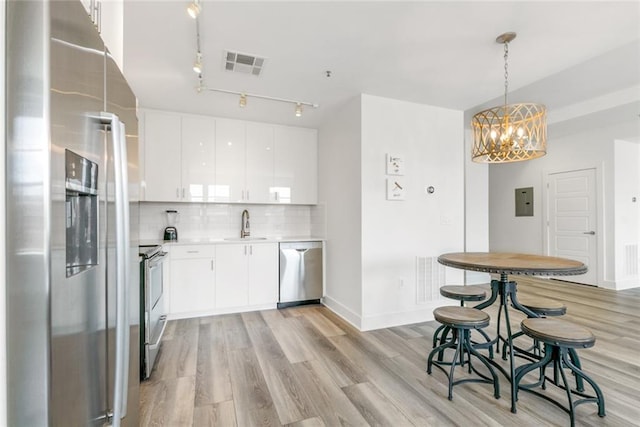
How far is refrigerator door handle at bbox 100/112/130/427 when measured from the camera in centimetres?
87

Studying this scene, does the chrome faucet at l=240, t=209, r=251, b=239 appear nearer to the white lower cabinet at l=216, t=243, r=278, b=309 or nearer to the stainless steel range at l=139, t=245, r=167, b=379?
the white lower cabinet at l=216, t=243, r=278, b=309

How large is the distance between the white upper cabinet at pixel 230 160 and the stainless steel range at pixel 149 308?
156 centimetres

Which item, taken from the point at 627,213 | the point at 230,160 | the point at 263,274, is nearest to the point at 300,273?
the point at 263,274

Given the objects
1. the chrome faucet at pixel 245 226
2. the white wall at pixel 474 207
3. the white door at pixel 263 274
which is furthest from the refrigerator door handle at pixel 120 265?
the white wall at pixel 474 207

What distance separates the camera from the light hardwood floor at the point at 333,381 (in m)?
1.88

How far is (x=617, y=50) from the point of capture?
8.64 feet

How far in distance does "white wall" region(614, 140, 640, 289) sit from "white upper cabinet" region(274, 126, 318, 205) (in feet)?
17.2

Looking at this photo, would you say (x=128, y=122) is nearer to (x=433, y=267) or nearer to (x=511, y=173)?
(x=433, y=267)

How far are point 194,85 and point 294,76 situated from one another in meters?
1.08

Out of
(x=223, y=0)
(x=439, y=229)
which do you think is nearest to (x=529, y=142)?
(x=439, y=229)

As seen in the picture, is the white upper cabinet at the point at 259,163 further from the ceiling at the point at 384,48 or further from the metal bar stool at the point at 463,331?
the metal bar stool at the point at 463,331

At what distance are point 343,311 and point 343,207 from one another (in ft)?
4.22

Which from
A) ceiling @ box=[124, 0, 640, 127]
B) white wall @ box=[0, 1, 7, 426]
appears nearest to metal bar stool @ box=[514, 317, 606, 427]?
ceiling @ box=[124, 0, 640, 127]

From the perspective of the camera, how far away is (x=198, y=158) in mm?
4047
